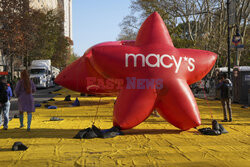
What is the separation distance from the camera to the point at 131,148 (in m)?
5.59

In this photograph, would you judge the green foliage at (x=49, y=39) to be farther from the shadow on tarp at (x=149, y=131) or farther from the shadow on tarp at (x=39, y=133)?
the shadow on tarp at (x=149, y=131)

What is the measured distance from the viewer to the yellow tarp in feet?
15.4

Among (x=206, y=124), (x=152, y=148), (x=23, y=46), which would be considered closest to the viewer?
(x=152, y=148)

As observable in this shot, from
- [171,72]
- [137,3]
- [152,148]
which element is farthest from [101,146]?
[137,3]

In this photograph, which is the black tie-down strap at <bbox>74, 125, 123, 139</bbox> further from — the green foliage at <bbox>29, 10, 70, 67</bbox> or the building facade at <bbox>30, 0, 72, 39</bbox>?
the building facade at <bbox>30, 0, 72, 39</bbox>

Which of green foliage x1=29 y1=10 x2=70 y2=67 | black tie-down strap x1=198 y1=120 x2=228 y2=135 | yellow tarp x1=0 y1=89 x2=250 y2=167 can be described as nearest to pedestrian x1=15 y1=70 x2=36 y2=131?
yellow tarp x1=0 y1=89 x2=250 y2=167

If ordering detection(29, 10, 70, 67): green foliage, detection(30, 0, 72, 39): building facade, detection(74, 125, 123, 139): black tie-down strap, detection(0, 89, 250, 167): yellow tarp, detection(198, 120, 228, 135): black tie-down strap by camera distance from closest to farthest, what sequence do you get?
detection(0, 89, 250, 167): yellow tarp < detection(74, 125, 123, 139): black tie-down strap < detection(198, 120, 228, 135): black tie-down strap < detection(29, 10, 70, 67): green foliage < detection(30, 0, 72, 39): building facade

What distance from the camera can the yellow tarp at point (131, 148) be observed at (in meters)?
4.71

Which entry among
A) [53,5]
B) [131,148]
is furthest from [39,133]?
[53,5]

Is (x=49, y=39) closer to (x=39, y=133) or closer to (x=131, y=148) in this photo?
(x=39, y=133)

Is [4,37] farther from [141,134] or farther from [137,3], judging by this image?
[141,134]

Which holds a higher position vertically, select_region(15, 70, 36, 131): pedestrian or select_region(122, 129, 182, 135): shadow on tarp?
select_region(15, 70, 36, 131): pedestrian

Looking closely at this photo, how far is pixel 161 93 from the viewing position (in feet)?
22.3

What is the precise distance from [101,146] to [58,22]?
3730cm
